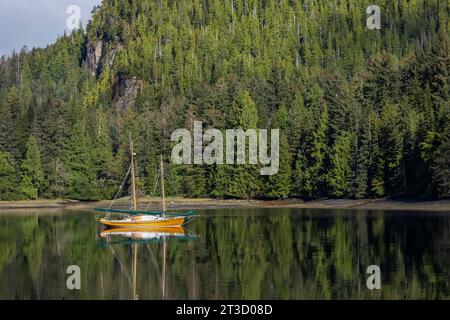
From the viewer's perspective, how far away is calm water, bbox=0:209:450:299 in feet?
152

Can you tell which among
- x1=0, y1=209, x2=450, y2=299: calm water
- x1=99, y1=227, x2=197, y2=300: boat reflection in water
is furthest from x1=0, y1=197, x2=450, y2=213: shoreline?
x1=99, y1=227, x2=197, y2=300: boat reflection in water

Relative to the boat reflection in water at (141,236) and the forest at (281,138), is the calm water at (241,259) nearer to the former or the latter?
the boat reflection in water at (141,236)

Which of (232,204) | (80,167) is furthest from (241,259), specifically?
(80,167)

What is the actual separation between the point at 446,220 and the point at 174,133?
2896 inches

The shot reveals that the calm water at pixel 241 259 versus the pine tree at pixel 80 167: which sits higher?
the pine tree at pixel 80 167

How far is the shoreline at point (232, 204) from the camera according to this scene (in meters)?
114

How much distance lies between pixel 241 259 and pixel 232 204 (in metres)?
77.5

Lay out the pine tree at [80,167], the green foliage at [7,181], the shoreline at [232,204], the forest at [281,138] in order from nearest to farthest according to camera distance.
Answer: the shoreline at [232,204]
the forest at [281,138]
the pine tree at [80,167]
the green foliage at [7,181]

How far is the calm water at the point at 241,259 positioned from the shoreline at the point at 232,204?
58.0 feet

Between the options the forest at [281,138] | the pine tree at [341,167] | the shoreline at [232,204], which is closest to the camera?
the shoreline at [232,204]

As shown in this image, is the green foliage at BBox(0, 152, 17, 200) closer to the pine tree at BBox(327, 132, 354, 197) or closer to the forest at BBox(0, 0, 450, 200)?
the forest at BBox(0, 0, 450, 200)

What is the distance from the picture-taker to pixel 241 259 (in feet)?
197

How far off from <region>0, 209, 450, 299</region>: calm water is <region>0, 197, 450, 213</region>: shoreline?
17.7 m

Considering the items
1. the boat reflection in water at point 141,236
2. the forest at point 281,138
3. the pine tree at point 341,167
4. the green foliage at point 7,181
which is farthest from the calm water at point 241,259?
the green foliage at point 7,181
